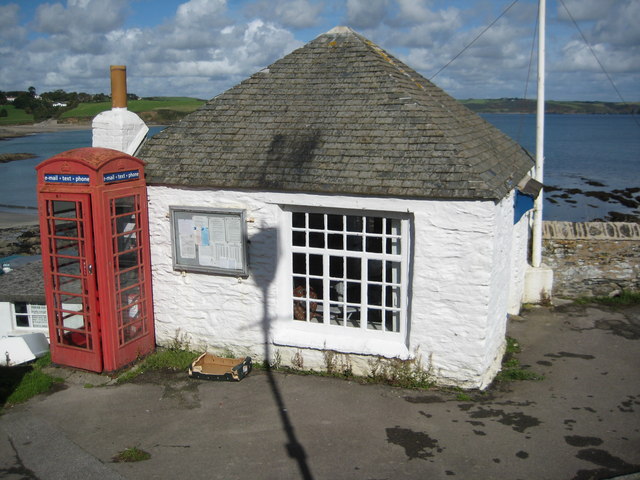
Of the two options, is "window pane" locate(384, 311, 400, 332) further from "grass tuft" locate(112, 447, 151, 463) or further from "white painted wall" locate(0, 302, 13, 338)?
"white painted wall" locate(0, 302, 13, 338)

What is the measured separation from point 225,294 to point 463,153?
13.7 ft

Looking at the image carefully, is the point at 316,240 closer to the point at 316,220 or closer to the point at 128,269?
the point at 316,220

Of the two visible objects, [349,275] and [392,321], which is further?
[349,275]

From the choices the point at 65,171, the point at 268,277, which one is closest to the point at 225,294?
the point at 268,277

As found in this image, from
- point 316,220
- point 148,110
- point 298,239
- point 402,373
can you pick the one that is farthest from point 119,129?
point 148,110

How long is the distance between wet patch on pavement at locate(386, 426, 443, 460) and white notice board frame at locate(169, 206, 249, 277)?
10.8 ft

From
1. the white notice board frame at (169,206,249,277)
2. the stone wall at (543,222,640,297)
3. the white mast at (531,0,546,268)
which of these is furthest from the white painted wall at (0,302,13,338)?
the stone wall at (543,222,640,297)

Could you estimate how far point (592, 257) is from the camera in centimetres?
1354

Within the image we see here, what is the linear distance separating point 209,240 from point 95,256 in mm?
1677

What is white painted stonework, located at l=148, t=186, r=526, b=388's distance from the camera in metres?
8.39

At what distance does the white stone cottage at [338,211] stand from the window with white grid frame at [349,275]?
31 millimetres

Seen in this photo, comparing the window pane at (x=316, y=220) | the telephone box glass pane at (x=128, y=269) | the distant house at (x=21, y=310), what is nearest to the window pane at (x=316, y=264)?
the window pane at (x=316, y=220)

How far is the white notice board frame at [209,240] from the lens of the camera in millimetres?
9391

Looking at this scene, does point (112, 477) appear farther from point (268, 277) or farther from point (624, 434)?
point (624, 434)
